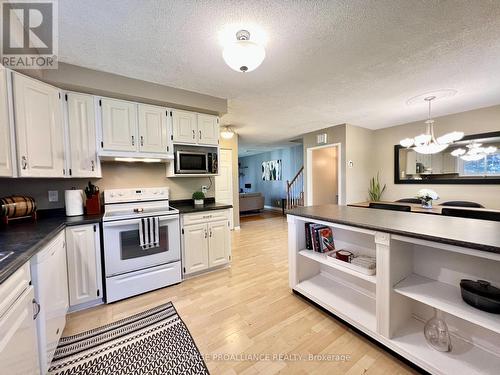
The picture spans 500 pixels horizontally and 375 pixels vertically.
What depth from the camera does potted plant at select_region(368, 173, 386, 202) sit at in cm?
505

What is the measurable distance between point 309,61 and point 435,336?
2.54m

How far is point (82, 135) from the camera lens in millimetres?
2242

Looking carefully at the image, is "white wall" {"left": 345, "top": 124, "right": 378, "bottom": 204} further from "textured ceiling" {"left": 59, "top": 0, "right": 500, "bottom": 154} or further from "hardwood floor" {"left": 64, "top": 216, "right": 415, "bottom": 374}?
"hardwood floor" {"left": 64, "top": 216, "right": 415, "bottom": 374}

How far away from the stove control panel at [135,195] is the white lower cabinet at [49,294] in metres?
0.79

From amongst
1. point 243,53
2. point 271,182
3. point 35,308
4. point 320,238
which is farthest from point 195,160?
point 271,182

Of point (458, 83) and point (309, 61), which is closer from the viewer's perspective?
point (309, 61)

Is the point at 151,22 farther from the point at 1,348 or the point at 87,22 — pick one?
the point at 1,348

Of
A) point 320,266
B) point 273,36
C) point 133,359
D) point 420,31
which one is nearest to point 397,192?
point 320,266

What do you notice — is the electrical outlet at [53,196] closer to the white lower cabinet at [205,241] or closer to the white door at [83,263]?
the white door at [83,263]

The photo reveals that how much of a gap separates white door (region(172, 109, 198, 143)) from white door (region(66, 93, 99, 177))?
890mm

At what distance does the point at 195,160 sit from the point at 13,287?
217 cm

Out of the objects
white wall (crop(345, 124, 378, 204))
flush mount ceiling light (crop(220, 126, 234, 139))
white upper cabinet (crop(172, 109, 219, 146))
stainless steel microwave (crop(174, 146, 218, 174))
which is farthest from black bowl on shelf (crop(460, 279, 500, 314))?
flush mount ceiling light (crop(220, 126, 234, 139))

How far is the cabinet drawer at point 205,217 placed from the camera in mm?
2646

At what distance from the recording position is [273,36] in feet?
5.65
